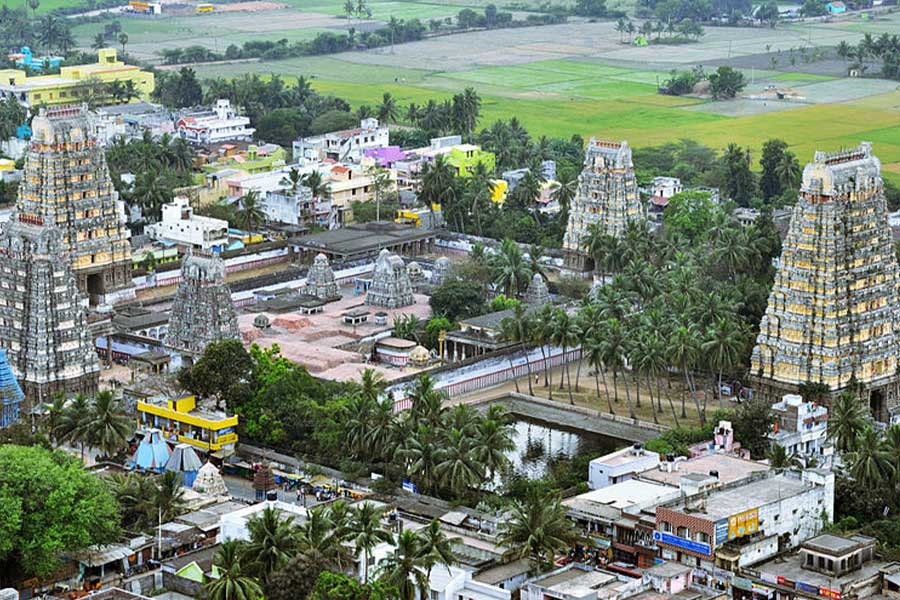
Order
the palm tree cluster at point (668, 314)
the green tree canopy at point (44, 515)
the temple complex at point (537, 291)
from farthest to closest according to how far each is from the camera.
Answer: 1. the temple complex at point (537, 291)
2. the palm tree cluster at point (668, 314)
3. the green tree canopy at point (44, 515)

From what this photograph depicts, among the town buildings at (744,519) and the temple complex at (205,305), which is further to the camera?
the temple complex at (205,305)

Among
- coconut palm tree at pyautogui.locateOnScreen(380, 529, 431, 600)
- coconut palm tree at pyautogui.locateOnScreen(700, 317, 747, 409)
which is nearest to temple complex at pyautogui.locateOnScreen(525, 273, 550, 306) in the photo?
coconut palm tree at pyautogui.locateOnScreen(700, 317, 747, 409)

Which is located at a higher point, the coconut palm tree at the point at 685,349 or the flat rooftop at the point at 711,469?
the coconut palm tree at the point at 685,349

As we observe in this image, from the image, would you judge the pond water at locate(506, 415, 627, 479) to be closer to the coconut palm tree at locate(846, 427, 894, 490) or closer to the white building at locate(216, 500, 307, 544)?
the coconut palm tree at locate(846, 427, 894, 490)

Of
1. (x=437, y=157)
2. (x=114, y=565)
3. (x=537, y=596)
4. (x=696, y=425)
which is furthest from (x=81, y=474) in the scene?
(x=437, y=157)

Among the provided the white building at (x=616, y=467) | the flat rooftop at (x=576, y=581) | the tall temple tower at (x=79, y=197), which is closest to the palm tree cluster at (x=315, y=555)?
the flat rooftop at (x=576, y=581)

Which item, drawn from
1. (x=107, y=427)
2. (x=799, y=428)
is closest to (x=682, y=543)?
(x=799, y=428)

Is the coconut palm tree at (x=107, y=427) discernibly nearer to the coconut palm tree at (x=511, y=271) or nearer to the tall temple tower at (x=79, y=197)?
the tall temple tower at (x=79, y=197)

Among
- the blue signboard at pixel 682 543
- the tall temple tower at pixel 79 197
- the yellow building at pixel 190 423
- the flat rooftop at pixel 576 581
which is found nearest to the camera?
the flat rooftop at pixel 576 581
